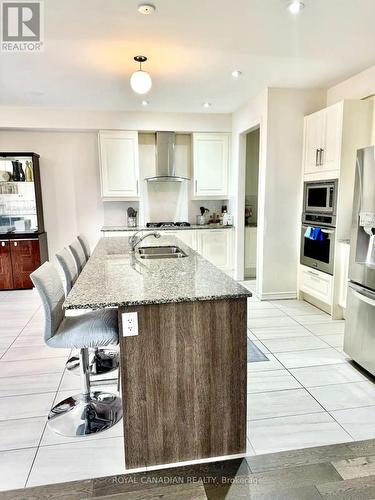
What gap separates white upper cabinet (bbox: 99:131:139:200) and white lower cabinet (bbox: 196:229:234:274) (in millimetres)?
1370

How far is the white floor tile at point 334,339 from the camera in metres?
Answer: 3.31

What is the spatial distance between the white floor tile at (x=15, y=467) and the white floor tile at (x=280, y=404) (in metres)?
1.32

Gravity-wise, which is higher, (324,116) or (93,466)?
(324,116)

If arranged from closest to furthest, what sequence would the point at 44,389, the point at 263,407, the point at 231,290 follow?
the point at 231,290 → the point at 263,407 → the point at 44,389

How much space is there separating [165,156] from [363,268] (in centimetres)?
376

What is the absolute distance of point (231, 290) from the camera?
1820 millimetres

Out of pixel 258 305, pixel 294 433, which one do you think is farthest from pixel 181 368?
pixel 258 305

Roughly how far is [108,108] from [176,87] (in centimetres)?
142

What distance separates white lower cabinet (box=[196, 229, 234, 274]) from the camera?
563cm

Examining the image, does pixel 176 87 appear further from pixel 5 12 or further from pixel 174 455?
pixel 174 455

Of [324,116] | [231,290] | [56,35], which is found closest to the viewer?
[231,290]

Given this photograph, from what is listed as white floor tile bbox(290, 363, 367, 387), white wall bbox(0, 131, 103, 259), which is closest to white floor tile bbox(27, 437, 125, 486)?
white floor tile bbox(290, 363, 367, 387)

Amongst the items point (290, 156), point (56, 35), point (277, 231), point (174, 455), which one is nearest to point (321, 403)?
point (174, 455)

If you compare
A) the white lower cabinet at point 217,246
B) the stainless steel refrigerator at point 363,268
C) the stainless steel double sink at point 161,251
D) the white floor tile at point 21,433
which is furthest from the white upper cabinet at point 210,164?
the white floor tile at point 21,433
